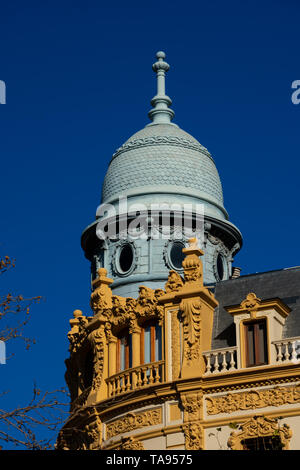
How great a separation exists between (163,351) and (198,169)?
1305 cm

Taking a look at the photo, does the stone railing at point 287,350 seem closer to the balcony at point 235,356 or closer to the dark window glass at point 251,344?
the balcony at point 235,356

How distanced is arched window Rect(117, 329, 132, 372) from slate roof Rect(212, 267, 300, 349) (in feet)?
12.1

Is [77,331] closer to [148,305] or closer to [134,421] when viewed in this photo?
[148,305]

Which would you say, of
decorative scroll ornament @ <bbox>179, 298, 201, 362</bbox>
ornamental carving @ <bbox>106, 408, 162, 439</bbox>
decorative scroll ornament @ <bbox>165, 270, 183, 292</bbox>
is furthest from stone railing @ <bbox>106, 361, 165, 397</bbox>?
decorative scroll ornament @ <bbox>165, 270, 183, 292</bbox>

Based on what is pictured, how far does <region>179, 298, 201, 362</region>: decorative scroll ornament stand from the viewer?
44.9 metres

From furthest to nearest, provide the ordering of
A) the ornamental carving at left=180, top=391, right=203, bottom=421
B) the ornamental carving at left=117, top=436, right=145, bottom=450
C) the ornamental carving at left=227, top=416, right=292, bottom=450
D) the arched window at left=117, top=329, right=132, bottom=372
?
1. the arched window at left=117, top=329, right=132, bottom=372
2. the ornamental carving at left=117, top=436, right=145, bottom=450
3. the ornamental carving at left=180, top=391, right=203, bottom=421
4. the ornamental carving at left=227, top=416, right=292, bottom=450

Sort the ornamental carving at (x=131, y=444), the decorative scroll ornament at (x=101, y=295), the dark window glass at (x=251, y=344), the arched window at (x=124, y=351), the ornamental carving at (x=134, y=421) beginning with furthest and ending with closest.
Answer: the decorative scroll ornament at (x=101, y=295) → the arched window at (x=124, y=351) → the ornamental carving at (x=134, y=421) → the ornamental carving at (x=131, y=444) → the dark window glass at (x=251, y=344)

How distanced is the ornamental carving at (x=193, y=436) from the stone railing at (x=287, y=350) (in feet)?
12.0

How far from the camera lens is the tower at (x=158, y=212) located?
53.9 meters

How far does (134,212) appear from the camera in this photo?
5422 centimetres

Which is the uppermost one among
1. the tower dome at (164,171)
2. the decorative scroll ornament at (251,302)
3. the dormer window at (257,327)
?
the tower dome at (164,171)

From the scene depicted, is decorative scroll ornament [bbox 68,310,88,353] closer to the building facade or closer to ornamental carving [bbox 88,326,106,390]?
the building facade

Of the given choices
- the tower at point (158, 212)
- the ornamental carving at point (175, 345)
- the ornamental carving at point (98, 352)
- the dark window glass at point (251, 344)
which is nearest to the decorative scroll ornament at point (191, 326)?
the ornamental carving at point (175, 345)
